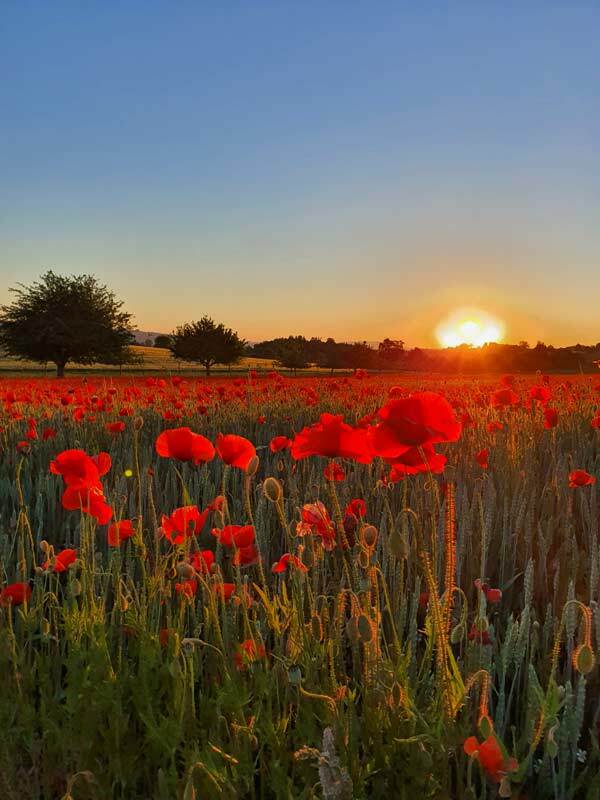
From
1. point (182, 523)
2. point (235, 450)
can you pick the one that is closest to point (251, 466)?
point (235, 450)

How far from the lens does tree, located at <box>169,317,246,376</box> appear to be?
5491 centimetres

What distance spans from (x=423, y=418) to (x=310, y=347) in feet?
256

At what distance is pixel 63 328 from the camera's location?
41625 millimetres

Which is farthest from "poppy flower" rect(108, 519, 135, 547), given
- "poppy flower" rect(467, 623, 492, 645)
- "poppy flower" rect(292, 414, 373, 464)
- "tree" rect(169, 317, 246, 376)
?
"tree" rect(169, 317, 246, 376)

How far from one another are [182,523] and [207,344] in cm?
5367

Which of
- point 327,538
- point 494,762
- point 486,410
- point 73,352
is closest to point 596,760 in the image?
point 494,762

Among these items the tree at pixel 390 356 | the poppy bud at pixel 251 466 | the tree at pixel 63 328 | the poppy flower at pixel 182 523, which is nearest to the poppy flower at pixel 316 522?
the poppy bud at pixel 251 466

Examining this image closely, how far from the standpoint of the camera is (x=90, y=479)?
1.99 metres

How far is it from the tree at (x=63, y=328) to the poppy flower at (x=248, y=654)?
136ft

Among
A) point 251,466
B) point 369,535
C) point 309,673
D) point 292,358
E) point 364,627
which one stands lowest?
point 309,673

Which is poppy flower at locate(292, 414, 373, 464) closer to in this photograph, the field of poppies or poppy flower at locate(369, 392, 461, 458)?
the field of poppies

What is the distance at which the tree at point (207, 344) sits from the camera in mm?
54906

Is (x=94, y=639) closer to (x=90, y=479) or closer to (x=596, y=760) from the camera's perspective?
(x=90, y=479)

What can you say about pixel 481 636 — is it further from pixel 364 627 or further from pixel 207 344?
pixel 207 344
